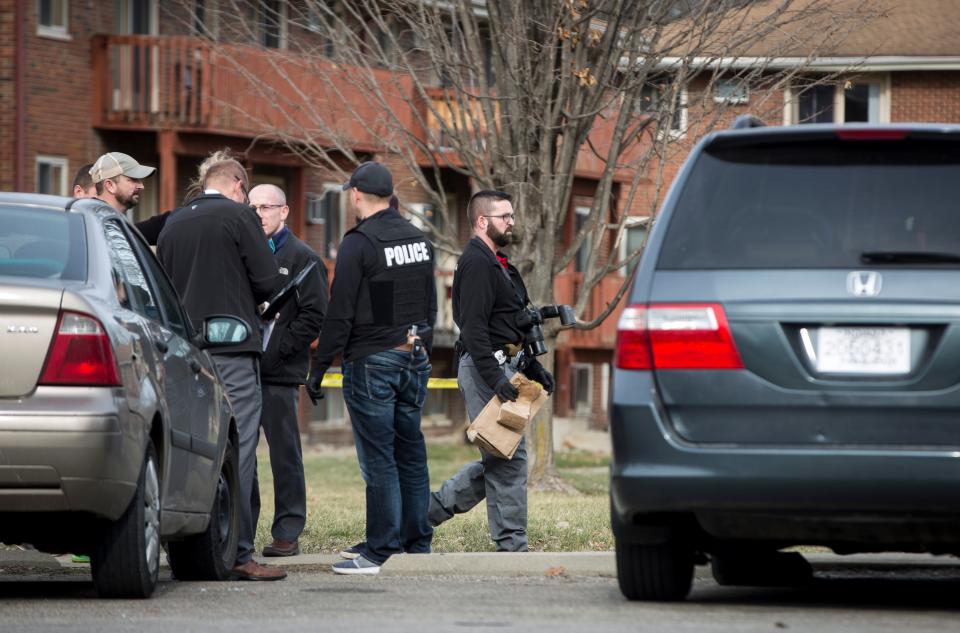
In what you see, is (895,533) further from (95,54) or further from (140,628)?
(95,54)

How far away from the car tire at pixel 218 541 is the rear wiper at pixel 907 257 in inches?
133

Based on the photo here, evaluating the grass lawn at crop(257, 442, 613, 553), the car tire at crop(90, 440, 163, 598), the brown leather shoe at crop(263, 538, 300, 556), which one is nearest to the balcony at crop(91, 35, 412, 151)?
the grass lawn at crop(257, 442, 613, 553)

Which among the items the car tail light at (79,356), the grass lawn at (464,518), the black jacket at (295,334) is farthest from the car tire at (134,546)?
the grass lawn at (464,518)

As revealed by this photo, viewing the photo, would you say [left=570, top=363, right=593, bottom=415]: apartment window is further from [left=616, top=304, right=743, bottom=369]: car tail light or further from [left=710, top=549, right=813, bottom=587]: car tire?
[left=616, top=304, right=743, bottom=369]: car tail light

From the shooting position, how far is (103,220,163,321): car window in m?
8.00

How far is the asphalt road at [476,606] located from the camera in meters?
6.89

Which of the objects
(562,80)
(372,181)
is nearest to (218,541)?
(372,181)

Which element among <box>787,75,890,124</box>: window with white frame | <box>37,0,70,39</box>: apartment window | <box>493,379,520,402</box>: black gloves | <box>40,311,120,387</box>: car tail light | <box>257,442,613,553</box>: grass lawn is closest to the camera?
<box>40,311,120,387</box>: car tail light

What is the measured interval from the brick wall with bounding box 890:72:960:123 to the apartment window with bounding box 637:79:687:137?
57.0ft

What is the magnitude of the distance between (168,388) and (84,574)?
75.7 inches

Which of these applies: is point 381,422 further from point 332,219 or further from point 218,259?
point 332,219

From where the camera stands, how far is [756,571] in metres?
8.59

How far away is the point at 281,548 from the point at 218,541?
1311 millimetres

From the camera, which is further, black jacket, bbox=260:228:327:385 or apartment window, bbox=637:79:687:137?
apartment window, bbox=637:79:687:137
